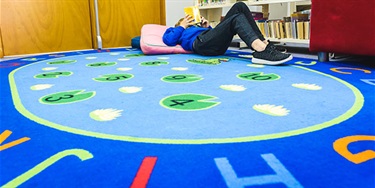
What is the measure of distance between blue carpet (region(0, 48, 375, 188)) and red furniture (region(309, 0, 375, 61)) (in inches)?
9.3

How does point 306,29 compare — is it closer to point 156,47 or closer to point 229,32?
point 229,32

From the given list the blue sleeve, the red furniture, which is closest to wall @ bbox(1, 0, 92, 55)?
the blue sleeve

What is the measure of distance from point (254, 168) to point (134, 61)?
5.82 ft

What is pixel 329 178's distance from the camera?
2.11 ft

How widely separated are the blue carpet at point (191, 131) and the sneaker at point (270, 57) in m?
0.29

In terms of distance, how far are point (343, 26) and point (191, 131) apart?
4.59ft

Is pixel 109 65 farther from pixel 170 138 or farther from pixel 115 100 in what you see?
pixel 170 138

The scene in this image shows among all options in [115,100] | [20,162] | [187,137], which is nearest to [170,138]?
[187,137]

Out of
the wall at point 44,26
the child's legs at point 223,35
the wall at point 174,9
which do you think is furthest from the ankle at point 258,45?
the wall at point 44,26

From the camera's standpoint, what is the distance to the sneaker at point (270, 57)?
6.35ft

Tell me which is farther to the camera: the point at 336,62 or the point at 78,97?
the point at 336,62

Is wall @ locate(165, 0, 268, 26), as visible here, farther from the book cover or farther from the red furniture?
the red furniture

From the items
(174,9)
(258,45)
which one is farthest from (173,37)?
(174,9)

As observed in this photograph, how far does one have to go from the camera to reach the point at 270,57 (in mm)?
1962
